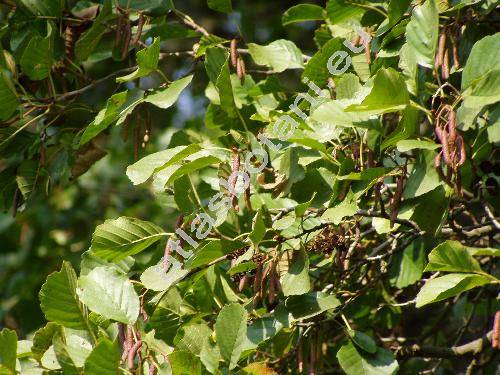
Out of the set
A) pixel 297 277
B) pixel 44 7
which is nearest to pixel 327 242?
pixel 297 277

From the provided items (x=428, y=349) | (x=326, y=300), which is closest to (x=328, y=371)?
(x=428, y=349)

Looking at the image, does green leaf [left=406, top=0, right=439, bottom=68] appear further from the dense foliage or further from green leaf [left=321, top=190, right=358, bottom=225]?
green leaf [left=321, top=190, right=358, bottom=225]

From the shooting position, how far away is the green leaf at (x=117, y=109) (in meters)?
1.31

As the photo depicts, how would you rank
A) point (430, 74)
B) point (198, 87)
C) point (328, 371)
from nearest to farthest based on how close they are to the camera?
point (430, 74), point (328, 371), point (198, 87)

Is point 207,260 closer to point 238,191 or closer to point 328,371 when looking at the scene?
point 238,191

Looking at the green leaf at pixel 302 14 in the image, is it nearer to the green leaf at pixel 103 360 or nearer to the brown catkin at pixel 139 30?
the brown catkin at pixel 139 30

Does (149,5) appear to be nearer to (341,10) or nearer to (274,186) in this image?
(341,10)

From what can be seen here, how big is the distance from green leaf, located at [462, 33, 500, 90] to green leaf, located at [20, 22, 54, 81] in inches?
30.4

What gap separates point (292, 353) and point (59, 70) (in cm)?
76

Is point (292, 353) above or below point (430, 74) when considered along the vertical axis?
below

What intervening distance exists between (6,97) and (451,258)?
0.89 m

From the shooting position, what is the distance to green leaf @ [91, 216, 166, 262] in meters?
1.19

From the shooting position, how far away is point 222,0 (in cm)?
148

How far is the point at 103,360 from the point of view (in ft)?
3.19
